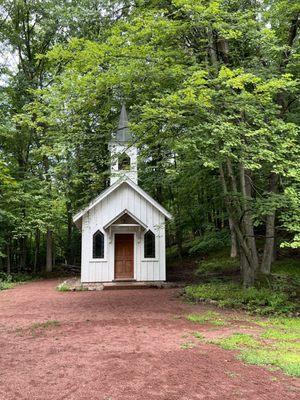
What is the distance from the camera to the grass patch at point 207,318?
782 cm

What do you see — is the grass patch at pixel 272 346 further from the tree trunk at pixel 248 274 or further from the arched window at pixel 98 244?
the arched window at pixel 98 244

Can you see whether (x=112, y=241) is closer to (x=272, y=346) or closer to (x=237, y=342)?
(x=237, y=342)

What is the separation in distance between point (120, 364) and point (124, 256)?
1125cm

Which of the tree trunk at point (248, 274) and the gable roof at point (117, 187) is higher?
the gable roof at point (117, 187)

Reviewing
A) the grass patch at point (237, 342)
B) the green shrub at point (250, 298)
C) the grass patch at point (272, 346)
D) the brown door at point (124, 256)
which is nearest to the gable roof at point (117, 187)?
the brown door at point (124, 256)

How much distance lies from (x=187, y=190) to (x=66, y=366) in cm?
1453

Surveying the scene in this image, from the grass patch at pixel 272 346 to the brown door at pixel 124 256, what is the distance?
29.4 feet

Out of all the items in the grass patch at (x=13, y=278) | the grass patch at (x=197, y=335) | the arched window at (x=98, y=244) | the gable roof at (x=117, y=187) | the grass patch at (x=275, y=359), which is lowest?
the grass patch at (x=13, y=278)

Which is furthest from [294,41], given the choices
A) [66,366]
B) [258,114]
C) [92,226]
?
[66,366]

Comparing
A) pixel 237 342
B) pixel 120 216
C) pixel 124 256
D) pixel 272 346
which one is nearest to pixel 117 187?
pixel 120 216

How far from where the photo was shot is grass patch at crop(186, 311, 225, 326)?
782cm

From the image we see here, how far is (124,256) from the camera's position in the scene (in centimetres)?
1605

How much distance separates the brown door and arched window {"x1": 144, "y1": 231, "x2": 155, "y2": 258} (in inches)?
24.7

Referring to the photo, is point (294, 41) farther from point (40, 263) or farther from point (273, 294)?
point (40, 263)
